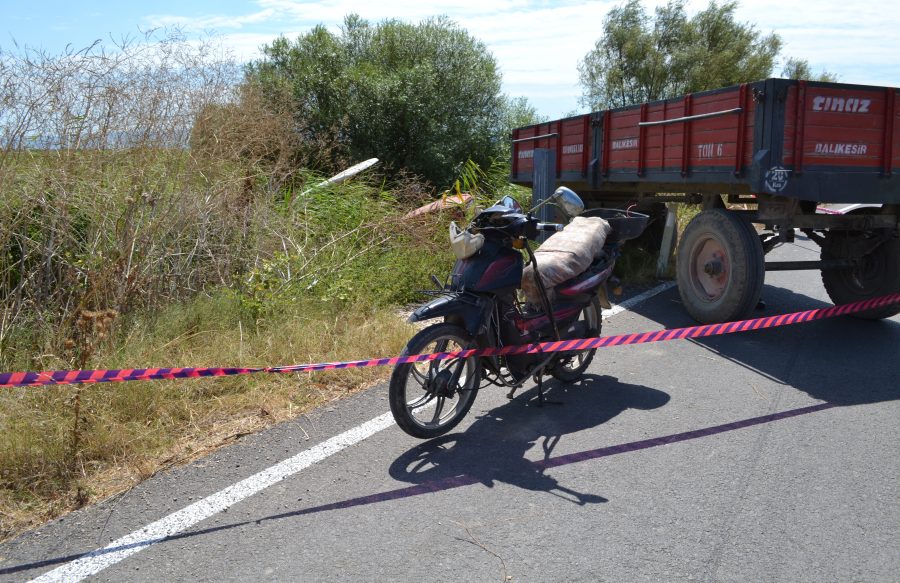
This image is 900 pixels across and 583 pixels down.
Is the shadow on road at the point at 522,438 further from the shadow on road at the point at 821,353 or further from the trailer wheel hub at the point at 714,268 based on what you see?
the trailer wheel hub at the point at 714,268

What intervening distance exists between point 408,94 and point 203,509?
64.9ft

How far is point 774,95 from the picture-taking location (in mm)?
5965

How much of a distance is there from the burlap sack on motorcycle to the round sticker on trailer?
1.51 meters

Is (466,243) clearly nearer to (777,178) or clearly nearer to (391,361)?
(391,361)

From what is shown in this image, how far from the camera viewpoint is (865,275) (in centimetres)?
752

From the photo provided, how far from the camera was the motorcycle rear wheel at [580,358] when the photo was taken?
5.23 meters

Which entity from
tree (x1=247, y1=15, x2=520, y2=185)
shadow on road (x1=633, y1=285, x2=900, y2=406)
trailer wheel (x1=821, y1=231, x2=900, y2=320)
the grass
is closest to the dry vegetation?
the grass

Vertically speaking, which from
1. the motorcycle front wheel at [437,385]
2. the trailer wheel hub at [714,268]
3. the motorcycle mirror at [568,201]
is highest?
the motorcycle mirror at [568,201]

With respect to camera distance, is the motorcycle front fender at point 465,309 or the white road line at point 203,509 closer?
the white road line at point 203,509

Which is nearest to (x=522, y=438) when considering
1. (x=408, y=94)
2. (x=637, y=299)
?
(x=637, y=299)

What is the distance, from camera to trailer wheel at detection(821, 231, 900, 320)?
7.20 metres

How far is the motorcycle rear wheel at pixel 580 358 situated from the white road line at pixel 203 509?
1.30 m

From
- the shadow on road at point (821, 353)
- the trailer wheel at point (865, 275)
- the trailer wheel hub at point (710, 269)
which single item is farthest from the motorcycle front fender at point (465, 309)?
the trailer wheel at point (865, 275)

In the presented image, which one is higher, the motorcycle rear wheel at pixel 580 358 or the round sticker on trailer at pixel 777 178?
the round sticker on trailer at pixel 777 178
